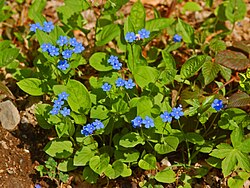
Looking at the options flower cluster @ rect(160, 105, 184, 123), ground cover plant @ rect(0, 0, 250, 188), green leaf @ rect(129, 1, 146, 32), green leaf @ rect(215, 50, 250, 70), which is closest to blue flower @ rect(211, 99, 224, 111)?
ground cover plant @ rect(0, 0, 250, 188)

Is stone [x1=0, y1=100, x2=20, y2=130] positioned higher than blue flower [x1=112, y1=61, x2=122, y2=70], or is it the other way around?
blue flower [x1=112, y1=61, x2=122, y2=70]

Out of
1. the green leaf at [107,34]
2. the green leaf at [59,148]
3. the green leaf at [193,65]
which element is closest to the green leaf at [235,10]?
the green leaf at [193,65]

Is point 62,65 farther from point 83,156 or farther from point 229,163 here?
point 229,163

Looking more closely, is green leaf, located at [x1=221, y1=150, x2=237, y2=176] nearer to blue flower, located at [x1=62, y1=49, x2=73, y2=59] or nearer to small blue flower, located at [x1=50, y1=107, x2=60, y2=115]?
small blue flower, located at [x1=50, y1=107, x2=60, y2=115]

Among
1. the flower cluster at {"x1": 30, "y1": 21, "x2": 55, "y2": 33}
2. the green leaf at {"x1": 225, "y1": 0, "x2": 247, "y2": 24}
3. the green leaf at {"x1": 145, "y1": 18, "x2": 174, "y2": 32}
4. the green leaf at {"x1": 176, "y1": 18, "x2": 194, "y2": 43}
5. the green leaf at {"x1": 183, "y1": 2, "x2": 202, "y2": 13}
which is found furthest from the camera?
the green leaf at {"x1": 183, "y1": 2, "x2": 202, "y2": 13}

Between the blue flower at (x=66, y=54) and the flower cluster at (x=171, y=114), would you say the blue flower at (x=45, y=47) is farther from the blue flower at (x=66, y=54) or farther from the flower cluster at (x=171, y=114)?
the flower cluster at (x=171, y=114)

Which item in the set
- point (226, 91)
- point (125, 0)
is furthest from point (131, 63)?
point (226, 91)

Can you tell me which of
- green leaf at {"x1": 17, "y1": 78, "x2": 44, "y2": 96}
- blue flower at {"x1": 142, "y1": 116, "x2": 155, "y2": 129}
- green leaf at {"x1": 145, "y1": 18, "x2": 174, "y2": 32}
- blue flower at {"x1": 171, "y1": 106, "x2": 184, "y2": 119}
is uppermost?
green leaf at {"x1": 145, "y1": 18, "x2": 174, "y2": 32}

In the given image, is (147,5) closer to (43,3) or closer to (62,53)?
(43,3)
